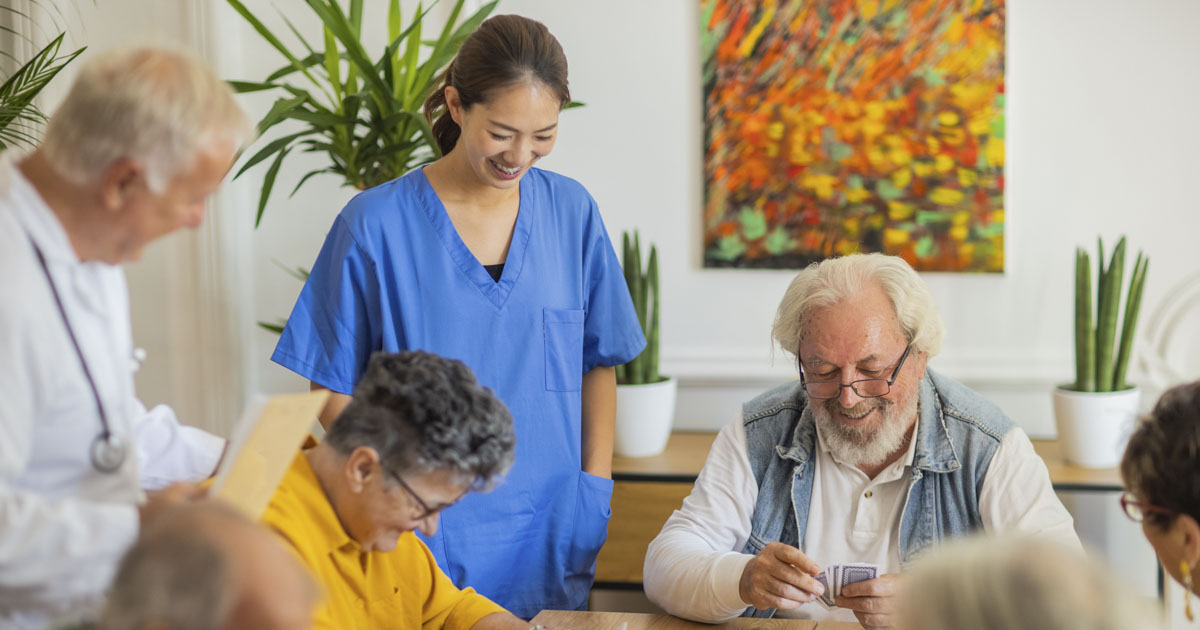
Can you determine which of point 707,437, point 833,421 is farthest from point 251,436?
point 707,437

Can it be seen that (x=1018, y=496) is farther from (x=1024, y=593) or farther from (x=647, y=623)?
(x=1024, y=593)

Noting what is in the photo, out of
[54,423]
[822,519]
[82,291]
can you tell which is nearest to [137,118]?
[82,291]

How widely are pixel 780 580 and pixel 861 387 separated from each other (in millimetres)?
518

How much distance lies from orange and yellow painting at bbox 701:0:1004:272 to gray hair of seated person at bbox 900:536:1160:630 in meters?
2.75

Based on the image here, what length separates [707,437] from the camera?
3.66 m

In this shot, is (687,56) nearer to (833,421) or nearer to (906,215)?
(906,215)

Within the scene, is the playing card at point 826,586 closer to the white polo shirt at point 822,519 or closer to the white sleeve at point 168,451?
the white polo shirt at point 822,519

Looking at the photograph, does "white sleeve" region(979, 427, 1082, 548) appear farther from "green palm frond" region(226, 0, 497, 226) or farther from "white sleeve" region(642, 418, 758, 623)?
"green palm frond" region(226, 0, 497, 226)

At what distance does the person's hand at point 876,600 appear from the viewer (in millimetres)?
1938

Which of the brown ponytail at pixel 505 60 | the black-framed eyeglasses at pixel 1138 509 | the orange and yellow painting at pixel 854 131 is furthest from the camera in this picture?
the orange and yellow painting at pixel 854 131

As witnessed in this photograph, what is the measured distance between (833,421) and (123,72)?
1.65 meters

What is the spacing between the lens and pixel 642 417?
10.9 ft

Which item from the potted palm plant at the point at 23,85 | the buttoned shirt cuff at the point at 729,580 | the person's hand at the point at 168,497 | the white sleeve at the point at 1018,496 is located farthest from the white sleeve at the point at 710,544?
the potted palm plant at the point at 23,85

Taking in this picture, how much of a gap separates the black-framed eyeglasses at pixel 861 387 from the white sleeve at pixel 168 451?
1.32m
